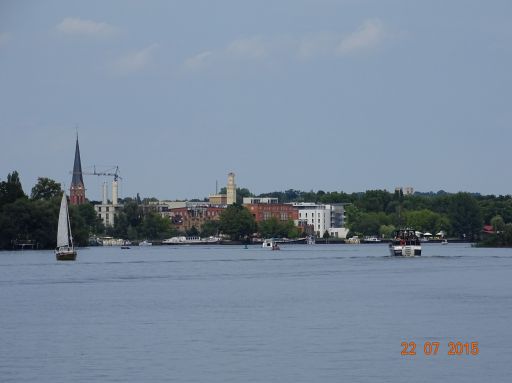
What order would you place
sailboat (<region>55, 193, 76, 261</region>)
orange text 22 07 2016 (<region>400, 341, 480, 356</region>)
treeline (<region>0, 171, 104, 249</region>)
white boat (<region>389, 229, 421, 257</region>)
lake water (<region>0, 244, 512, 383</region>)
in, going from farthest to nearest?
treeline (<region>0, 171, 104, 249</region>) → white boat (<region>389, 229, 421, 257</region>) → sailboat (<region>55, 193, 76, 261</region>) → orange text 22 07 2016 (<region>400, 341, 480, 356</region>) → lake water (<region>0, 244, 512, 383</region>)

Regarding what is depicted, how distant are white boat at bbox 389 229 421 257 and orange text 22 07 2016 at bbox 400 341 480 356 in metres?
99.0

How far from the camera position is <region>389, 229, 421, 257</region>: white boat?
14462 cm

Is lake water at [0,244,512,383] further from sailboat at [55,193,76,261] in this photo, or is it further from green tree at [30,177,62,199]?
green tree at [30,177,62,199]

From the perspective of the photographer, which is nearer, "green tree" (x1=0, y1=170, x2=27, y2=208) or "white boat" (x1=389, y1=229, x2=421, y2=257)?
"white boat" (x1=389, y1=229, x2=421, y2=257)

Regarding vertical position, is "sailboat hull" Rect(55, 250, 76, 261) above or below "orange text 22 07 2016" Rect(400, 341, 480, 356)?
above

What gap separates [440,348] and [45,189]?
157 meters

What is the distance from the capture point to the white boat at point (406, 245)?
474 feet

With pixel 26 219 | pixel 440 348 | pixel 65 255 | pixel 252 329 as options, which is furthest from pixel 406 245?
pixel 440 348

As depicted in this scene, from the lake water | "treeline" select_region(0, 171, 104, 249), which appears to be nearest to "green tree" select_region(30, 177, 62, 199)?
"treeline" select_region(0, 171, 104, 249)

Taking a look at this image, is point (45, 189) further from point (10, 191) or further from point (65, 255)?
point (65, 255)

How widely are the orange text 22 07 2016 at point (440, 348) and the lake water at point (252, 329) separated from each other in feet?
0.98

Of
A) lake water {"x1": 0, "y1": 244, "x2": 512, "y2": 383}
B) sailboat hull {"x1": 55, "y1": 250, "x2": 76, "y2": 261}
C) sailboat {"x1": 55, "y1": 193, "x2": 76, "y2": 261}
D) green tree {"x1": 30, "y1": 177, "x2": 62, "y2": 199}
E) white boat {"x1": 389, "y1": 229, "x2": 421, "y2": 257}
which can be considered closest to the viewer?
lake water {"x1": 0, "y1": 244, "x2": 512, "y2": 383}

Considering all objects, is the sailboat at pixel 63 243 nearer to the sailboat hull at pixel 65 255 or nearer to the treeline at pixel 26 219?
the sailboat hull at pixel 65 255

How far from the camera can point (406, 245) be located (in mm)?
145000
